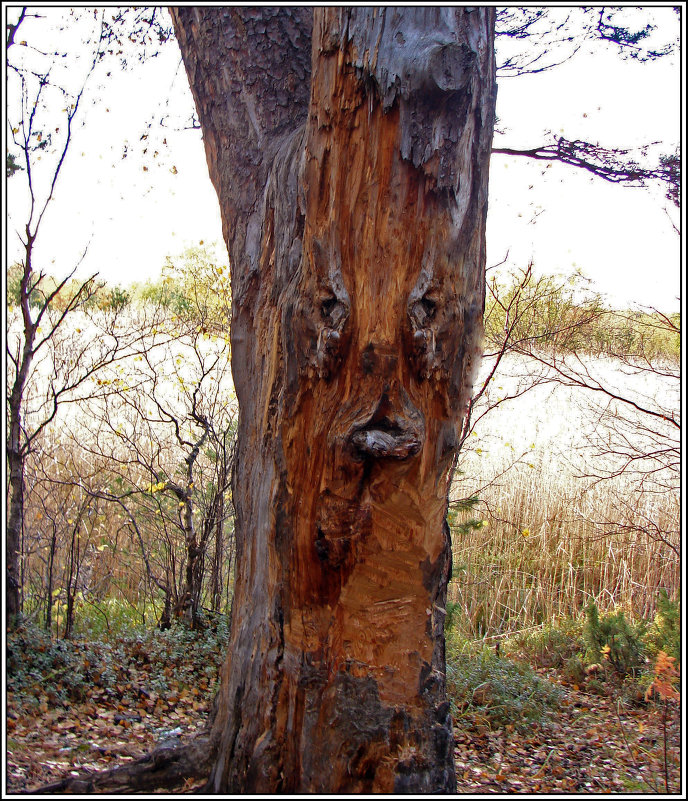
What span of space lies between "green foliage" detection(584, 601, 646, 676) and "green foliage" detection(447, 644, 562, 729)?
1.69ft

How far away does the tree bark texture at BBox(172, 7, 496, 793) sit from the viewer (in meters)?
1.89

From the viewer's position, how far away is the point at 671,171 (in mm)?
4113

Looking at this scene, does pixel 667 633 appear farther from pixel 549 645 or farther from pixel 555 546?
pixel 555 546

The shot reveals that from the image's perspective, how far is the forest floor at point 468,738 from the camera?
10.3 ft

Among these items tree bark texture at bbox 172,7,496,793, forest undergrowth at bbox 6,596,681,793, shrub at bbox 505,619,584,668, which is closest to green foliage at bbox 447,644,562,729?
forest undergrowth at bbox 6,596,681,793

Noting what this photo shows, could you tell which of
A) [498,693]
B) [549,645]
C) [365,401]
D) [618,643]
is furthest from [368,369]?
[549,645]

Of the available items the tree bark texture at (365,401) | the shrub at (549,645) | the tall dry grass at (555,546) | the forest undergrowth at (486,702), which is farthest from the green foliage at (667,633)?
the tree bark texture at (365,401)

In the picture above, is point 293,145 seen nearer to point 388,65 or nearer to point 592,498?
point 388,65

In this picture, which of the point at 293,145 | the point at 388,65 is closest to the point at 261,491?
the point at 293,145

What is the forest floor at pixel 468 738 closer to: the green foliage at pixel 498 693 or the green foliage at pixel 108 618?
the green foliage at pixel 498 693

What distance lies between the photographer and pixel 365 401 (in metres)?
1.93

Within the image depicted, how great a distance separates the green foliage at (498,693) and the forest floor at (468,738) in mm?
70

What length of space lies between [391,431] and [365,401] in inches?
4.5

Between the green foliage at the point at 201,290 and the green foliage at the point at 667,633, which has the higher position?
the green foliage at the point at 201,290
